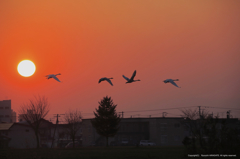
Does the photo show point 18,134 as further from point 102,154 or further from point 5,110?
point 5,110

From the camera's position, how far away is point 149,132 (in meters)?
80.8

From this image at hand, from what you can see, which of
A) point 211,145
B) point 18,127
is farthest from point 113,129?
point 211,145

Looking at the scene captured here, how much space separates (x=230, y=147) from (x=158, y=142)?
54.3 meters

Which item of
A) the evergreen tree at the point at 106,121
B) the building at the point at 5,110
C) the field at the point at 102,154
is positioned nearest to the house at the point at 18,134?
the evergreen tree at the point at 106,121

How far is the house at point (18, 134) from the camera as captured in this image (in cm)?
7250

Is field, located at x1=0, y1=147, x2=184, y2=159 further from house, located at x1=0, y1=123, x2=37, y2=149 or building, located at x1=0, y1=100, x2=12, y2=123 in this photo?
building, located at x1=0, y1=100, x2=12, y2=123

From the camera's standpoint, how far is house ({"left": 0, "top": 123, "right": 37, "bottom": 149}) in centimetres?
7250

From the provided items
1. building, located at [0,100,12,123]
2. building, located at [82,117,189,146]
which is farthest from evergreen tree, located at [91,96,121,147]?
building, located at [0,100,12,123]

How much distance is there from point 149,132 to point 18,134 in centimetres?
3372

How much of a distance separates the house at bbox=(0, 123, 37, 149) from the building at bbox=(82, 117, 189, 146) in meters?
15.2

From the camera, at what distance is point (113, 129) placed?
5925cm

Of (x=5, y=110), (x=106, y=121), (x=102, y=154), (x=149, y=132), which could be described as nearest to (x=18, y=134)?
(x=106, y=121)

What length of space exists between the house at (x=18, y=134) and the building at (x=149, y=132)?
15218 mm

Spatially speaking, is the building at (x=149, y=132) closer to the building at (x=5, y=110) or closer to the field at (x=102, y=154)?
the field at (x=102, y=154)
